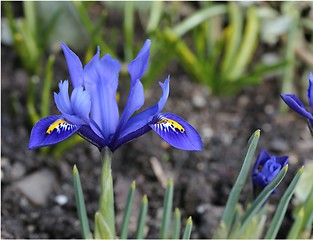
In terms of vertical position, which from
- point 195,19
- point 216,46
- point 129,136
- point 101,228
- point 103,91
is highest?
point 195,19

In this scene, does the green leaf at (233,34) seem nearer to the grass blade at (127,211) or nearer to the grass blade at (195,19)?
the grass blade at (195,19)

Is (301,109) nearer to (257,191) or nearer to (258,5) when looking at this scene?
(257,191)

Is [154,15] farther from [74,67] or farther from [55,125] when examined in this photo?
[55,125]

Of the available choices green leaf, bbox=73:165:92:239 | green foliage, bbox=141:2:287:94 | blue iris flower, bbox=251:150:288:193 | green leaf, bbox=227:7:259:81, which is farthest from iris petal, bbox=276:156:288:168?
green leaf, bbox=227:7:259:81

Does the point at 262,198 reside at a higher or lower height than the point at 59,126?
A: lower

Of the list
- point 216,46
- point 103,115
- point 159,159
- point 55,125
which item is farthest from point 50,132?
point 216,46

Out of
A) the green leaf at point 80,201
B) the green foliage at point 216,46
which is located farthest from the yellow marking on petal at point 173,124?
the green foliage at point 216,46

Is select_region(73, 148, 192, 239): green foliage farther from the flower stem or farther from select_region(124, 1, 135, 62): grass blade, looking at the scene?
select_region(124, 1, 135, 62): grass blade
